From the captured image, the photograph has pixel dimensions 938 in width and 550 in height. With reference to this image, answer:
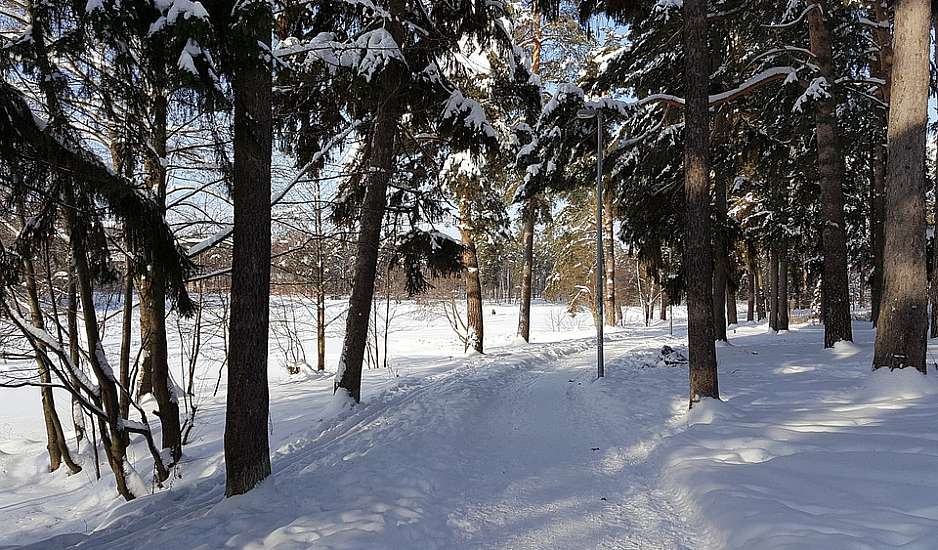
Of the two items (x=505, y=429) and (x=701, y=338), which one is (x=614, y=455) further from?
(x=701, y=338)

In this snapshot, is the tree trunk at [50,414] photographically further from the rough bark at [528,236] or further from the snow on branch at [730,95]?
the rough bark at [528,236]

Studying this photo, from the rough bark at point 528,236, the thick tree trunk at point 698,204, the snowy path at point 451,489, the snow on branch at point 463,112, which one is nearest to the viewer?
the snowy path at point 451,489

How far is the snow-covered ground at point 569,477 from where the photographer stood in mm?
3361

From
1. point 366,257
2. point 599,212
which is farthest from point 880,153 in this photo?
point 366,257

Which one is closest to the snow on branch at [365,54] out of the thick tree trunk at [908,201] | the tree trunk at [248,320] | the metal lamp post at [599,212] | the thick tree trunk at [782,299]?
the tree trunk at [248,320]

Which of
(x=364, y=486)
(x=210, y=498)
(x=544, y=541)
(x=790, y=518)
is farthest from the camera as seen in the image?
(x=210, y=498)

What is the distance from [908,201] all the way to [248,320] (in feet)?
26.3

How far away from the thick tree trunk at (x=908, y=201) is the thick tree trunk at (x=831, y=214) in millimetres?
3932

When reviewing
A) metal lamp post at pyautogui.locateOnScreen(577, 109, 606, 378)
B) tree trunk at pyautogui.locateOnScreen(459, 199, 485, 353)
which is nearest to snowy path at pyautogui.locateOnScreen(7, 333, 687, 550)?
metal lamp post at pyautogui.locateOnScreen(577, 109, 606, 378)

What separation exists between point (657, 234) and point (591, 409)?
6.97 m

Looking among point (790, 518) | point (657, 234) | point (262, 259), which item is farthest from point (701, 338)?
point (657, 234)

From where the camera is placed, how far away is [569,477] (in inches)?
183

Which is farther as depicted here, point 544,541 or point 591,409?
point 591,409

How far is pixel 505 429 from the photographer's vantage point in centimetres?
647
